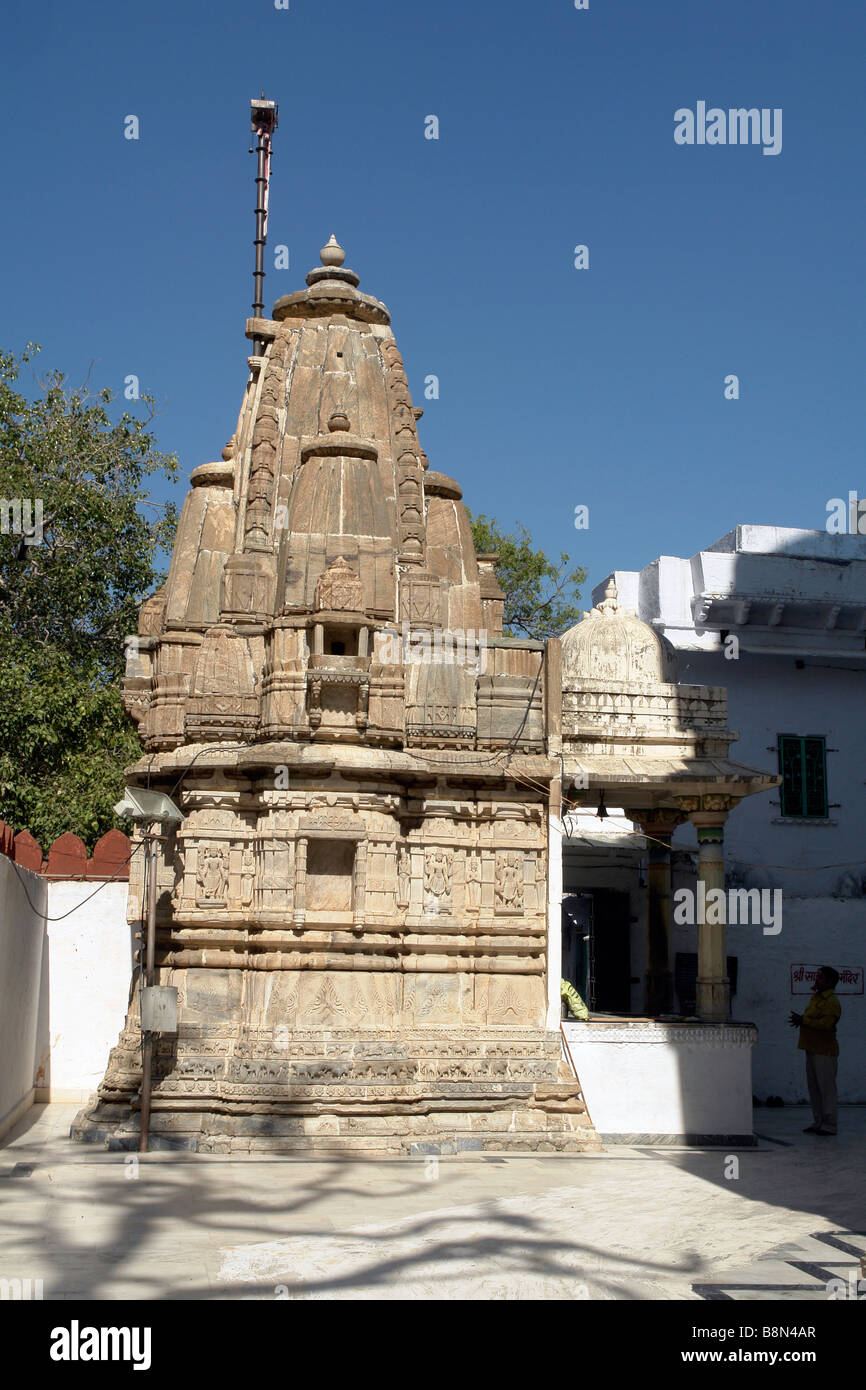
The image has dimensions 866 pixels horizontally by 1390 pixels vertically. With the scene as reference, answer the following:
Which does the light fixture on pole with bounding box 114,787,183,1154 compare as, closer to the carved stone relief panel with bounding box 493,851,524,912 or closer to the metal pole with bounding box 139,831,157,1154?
the metal pole with bounding box 139,831,157,1154

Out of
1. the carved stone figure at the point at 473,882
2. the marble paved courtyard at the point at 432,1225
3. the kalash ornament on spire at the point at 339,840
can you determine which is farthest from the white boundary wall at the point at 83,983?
the carved stone figure at the point at 473,882

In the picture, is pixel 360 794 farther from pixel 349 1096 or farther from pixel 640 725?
pixel 640 725

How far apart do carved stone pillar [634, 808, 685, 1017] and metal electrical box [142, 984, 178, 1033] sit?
26.0ft

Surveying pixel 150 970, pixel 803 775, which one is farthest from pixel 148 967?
pixel 803 775

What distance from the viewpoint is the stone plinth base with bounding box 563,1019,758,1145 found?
16.3 meters

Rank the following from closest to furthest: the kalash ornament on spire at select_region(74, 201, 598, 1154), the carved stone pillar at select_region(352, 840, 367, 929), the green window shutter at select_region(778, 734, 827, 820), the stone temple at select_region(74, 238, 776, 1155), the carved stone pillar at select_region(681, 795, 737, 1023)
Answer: the kalash ornament on spire at select_region(74, 201, 598, 1154) → the stone temple at select_region(74, 238, 776, 1155) → the carved stone pillar at select_region(352, 840, 367, 929) → the carved stone pillar at select_region(681, 795, 737, 1023) → the green window shutter at select_region(778, 734, 827, 820)

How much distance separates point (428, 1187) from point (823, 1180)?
402 cm

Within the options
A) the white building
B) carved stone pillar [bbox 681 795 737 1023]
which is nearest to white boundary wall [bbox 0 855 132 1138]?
the white building

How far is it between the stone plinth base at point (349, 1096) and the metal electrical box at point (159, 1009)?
2.66 ft

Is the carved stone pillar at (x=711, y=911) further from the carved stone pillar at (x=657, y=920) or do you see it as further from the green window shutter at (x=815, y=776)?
the green window shutter at (x=815, y=776)

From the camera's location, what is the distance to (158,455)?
29.4 m

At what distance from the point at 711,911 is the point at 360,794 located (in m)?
4.85

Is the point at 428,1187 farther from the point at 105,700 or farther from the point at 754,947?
the point at 105,700
